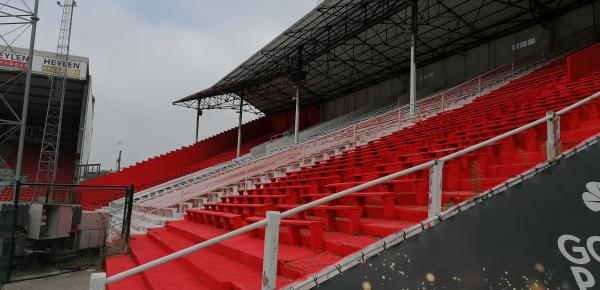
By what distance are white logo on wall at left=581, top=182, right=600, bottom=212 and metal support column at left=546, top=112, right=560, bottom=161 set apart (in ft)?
1.31

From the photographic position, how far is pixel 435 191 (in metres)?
3.40

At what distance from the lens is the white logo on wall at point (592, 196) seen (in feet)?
11.8

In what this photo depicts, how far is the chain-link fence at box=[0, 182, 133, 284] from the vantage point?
683 cm

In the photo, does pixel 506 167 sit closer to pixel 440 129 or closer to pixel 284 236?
pixel 284 236

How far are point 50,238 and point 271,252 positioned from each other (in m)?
6.55

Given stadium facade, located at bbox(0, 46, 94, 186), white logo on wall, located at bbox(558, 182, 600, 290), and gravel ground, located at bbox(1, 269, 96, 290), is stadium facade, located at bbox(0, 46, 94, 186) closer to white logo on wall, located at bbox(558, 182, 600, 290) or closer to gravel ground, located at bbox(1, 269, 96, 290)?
gravel ground, located at bbox(1, 269, 96, 290)

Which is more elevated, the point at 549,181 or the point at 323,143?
the point at 323,143

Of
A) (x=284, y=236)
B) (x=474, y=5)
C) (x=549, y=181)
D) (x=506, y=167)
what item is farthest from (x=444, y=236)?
(x=474, y=5)

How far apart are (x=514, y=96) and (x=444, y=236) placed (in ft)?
30.3

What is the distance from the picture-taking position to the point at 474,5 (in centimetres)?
1775

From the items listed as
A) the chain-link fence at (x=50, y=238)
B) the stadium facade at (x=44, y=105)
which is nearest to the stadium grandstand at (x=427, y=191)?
the chain-link fence at (x=50, y=238)

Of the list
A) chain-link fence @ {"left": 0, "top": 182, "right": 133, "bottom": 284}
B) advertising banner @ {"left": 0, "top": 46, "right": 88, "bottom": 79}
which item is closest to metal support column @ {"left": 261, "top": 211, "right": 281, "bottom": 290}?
chain-link fence @ {"left": 0, "top": 182, "right": 133, "bottom": 284}

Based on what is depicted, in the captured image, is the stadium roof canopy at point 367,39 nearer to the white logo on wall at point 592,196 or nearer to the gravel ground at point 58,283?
the white logo on wall at point 592,196

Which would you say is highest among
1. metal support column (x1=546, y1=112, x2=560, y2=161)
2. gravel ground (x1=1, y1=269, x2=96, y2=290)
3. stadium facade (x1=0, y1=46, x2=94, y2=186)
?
stadium facade (x1=0, y1=46, x2=94, y2=186)
